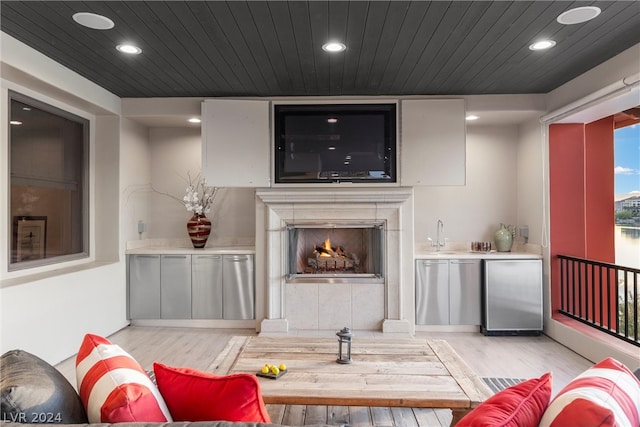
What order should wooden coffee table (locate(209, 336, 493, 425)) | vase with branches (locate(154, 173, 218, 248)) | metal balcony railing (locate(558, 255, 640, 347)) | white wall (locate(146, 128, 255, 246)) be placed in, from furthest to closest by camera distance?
white wall (locate(146, 128, 255, 246)), vase with branches (locate(154, 173, 218, 248)), metal balcony railing (locate(558, 255, 640, 347)), wooden coffee table (locate(209, 336, 493, 425))

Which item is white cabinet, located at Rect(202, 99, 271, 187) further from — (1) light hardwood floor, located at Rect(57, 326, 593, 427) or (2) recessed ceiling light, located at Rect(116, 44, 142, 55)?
(1) light hardwood floor, located at Rect(57, 326, 593, 427)

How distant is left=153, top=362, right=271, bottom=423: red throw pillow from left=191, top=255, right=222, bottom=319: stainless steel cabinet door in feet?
11.8

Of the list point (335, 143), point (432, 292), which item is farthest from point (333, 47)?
point (432, 292)

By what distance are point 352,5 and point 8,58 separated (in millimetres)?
Result: 2482

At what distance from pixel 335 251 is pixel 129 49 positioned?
2.94 metres

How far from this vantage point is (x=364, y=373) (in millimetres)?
2361

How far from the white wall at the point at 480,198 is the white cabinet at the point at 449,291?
0.65m

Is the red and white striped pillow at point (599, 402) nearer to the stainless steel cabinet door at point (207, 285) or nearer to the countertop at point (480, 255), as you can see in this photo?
the countertop at point (480, 255)

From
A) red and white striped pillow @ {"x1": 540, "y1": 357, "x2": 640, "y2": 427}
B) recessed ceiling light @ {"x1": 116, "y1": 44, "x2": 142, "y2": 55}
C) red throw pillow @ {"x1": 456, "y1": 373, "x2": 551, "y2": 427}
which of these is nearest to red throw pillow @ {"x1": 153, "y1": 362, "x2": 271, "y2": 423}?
red throw pillow @ {"x1": 456, "y1": 373, "x2": 551, "y2": 427}

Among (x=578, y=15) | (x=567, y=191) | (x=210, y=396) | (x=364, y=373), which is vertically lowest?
(x=364, y=373)

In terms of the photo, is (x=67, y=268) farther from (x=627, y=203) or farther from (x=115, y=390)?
(x=627, y=203)

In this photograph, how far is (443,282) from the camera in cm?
468

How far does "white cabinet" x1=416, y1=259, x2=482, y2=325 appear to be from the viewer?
184 inches

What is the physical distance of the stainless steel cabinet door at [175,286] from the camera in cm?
483
